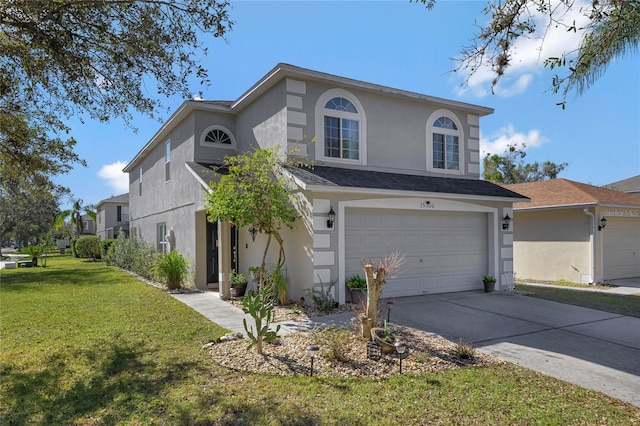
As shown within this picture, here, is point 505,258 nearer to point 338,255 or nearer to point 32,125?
point 338,255

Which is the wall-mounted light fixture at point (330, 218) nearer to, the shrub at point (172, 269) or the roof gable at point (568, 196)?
the shrub at point (172, 269)

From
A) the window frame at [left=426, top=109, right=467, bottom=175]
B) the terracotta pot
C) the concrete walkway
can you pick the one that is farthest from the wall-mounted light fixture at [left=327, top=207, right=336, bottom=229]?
the window frame at [left=426, top=109, right=467, bottom=175]

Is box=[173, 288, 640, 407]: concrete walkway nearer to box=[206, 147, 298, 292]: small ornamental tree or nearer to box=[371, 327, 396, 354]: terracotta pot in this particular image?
box=[371, 327, 396, 354]: terracotta pot

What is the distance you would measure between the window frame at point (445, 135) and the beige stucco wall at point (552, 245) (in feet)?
18.8

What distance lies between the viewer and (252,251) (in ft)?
38.8

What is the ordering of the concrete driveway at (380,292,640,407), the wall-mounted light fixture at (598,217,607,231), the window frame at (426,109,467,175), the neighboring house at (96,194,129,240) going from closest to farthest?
the concrete driveway at (380,292,640,407)
the window frame at (426,109,467,175)
the wall-mounted light fixture at (598,217,607,231)
the neighboring house at (96,194,129,240)

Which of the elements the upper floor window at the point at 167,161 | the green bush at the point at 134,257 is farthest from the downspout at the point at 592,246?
the upper floor window at the point at 167,161

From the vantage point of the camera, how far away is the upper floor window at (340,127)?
35.0 feet

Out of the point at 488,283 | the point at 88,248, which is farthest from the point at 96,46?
the point at 88,248

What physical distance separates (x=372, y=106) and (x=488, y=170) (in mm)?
29806

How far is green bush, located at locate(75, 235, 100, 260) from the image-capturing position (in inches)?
1150

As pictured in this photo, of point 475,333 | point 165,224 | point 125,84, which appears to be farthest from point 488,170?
point 125,84

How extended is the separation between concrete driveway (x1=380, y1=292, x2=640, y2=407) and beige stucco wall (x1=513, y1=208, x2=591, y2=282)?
6.00 meters

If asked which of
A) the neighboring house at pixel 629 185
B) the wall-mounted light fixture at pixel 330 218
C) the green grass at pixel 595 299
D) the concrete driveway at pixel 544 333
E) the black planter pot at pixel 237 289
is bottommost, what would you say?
the green grass at pixel 595 299
